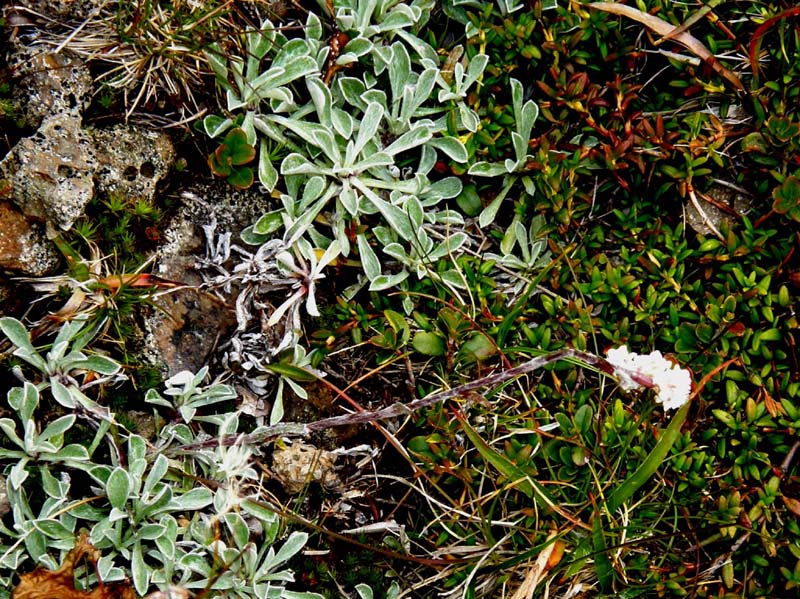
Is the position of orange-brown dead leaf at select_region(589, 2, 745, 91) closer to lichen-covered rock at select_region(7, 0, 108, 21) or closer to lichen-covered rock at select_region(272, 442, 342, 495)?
lichen-covered rock at select_region(7, 0, 108, 21)

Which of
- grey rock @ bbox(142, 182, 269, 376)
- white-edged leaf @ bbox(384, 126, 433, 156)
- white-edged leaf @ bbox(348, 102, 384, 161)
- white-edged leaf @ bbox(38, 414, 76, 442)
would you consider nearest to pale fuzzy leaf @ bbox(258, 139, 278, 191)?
grey rock @ bbox(142, 182, 269, 376)

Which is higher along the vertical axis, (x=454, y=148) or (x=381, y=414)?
(x=454, y=148)

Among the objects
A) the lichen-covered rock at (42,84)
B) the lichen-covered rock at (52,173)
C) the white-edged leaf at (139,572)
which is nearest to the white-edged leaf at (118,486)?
the white-edged leaf at (139,572)

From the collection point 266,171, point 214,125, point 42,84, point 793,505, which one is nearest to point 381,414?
point 266,171

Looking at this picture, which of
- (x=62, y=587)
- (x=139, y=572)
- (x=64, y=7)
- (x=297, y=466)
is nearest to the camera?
(x=62, y=587)

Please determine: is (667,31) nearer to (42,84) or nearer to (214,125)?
(214,125)

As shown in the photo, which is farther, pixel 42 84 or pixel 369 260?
pixel 369 260
